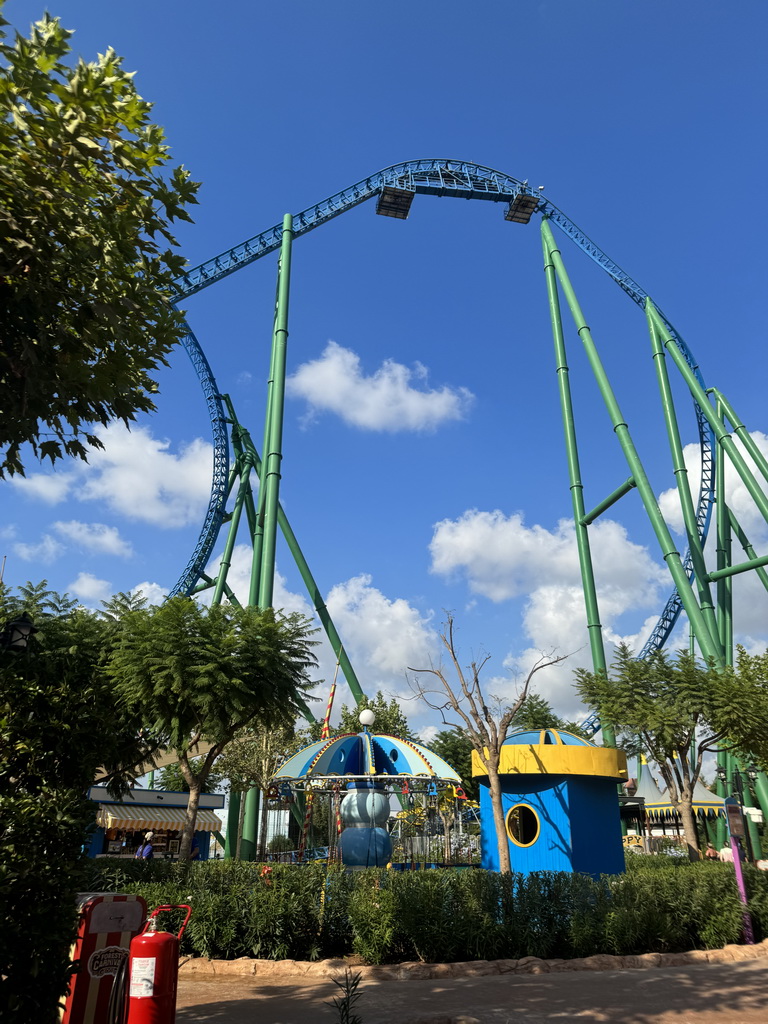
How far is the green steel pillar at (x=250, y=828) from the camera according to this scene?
16531mm

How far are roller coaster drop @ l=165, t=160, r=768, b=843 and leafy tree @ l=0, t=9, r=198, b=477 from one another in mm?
13360

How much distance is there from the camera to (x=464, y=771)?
39344 millimetres

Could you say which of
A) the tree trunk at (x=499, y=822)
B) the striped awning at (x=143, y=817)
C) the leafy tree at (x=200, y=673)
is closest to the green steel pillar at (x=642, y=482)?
the tree trunk at (x=499, y=822)

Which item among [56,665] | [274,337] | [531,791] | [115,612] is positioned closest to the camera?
[56,665]

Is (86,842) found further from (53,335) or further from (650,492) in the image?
(650,492)

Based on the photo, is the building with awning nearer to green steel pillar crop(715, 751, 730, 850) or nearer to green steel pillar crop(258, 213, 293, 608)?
green steel pillar crop(258, 213, 293, 608)

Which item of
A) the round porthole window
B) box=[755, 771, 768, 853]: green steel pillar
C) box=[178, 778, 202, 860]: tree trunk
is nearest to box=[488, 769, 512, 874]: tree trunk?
the round porthole window

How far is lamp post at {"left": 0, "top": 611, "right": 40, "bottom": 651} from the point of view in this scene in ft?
18.9

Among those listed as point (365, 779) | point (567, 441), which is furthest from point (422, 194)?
point (365, 779)

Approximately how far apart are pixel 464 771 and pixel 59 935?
122 ft

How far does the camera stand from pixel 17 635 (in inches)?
228

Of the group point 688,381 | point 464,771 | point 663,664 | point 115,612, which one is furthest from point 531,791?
point 464,771

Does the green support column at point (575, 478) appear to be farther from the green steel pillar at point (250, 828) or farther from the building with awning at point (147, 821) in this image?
the building with awning at point (147, 821)

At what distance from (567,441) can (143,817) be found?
19.6 m
